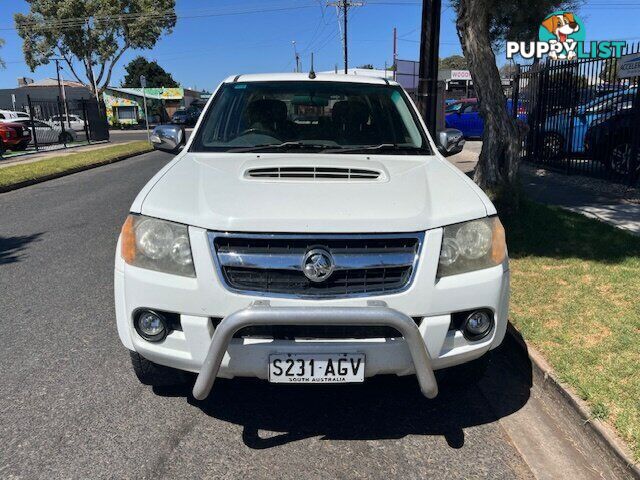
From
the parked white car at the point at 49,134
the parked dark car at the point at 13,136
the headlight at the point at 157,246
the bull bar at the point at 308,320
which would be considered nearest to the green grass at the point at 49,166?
the parked dark car at the point at 13,136

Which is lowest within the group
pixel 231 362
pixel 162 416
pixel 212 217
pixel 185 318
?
pixel 162 416

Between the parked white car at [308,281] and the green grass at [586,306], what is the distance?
754mm

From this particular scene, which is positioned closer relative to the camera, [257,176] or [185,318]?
[185,318]

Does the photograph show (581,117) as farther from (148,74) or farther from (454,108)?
(148,74)

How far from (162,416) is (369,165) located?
1.84 meters

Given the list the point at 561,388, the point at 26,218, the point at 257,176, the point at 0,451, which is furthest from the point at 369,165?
the point at 26,218

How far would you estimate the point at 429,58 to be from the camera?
7914 millimetres

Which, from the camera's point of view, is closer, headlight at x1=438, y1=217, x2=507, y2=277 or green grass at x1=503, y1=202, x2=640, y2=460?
headlight at x1=438, y1=217, x2=507, y2=277

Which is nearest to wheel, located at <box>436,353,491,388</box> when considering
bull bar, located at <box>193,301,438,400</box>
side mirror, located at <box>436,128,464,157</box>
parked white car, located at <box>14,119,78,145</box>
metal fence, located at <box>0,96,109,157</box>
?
bull bar, located at <box>193,301,438,400</box>

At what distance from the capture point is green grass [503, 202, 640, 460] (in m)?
3.11

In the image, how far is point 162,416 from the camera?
314 centimetres

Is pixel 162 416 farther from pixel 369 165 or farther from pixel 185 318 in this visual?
pixel 369 165

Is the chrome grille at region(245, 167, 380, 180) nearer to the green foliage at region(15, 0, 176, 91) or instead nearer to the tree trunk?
the tree trunk

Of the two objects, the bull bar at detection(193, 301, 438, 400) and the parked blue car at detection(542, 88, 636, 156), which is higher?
the parked blue car at detection(542, 88, 636, 156)
